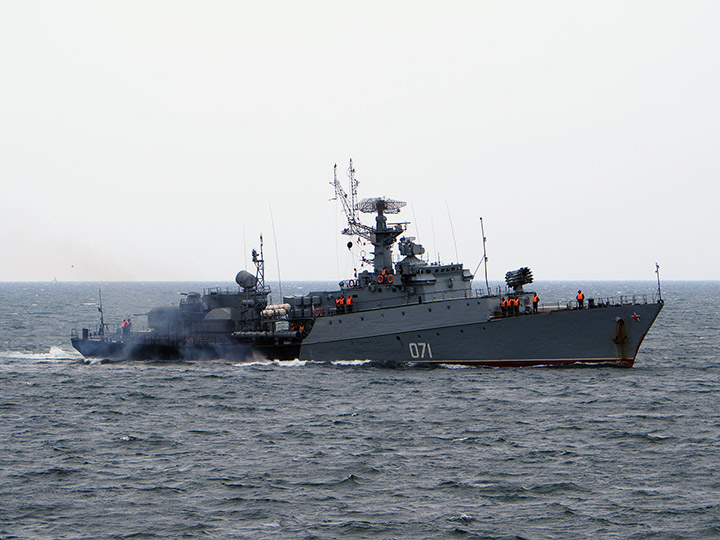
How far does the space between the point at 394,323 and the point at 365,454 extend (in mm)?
19155

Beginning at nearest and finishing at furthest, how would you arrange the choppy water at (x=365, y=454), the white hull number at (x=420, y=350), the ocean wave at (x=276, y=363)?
the choppy water at (x=365, y=454) → the white hull number at (x=420, y=350) → the ocean wave at (x=276, y=363)

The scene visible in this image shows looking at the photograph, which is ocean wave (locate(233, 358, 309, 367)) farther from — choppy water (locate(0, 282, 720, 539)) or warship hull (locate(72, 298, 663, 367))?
choppy water (locate(0, 282, 720, 539))

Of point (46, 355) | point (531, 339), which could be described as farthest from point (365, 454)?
point (46, 355)

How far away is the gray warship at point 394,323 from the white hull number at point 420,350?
65mm

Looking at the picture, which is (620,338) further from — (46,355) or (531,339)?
(46,355)

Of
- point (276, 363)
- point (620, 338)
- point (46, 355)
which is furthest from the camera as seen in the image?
point (46, 355)

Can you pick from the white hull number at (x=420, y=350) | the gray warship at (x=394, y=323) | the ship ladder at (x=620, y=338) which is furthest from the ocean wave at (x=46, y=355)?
the ship ladder at (x=620, y=338)

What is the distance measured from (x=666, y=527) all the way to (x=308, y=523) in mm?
9292

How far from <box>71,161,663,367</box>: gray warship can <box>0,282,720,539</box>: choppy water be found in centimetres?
209

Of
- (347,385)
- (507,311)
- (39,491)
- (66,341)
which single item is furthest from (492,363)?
(66,341)

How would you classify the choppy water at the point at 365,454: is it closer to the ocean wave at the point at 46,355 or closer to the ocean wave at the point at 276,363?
the ocean wave at the point at 276,363

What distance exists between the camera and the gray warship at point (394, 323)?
4412cm

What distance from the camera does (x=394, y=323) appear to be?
45969mm

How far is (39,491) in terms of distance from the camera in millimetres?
23438
